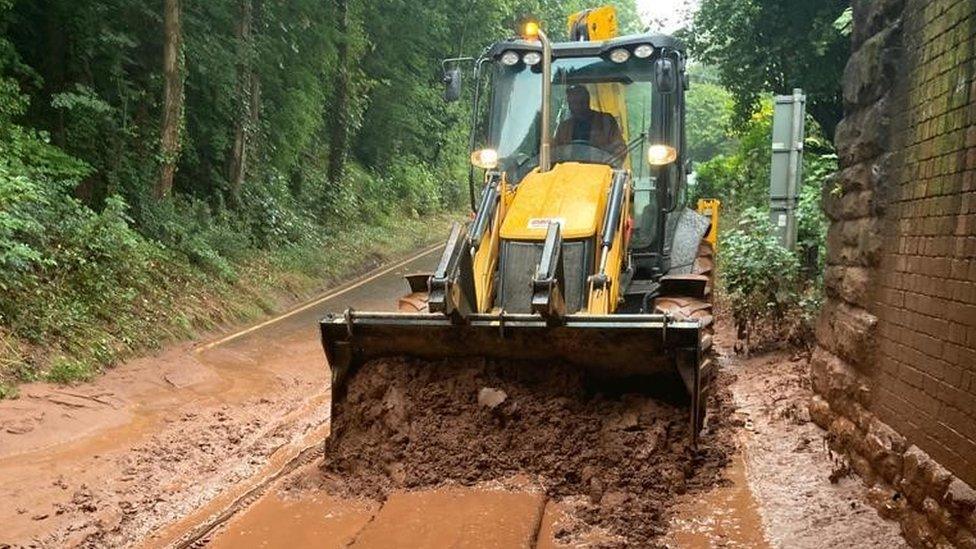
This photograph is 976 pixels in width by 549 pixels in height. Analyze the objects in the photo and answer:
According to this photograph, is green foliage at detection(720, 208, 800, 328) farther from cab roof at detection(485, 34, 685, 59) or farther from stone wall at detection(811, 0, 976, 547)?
stone wall at detection(811, 0, 976, 547)

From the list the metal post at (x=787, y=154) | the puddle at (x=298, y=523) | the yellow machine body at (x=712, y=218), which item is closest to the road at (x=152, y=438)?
the puddle at (x=298, y=523)

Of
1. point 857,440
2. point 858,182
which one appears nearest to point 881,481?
point 857,440

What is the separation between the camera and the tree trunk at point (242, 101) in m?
16.0

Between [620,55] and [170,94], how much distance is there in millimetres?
8494

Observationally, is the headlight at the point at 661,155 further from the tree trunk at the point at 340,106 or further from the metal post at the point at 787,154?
the tree trunk at the point at 340,106

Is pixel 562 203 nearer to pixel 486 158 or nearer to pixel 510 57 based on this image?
pixel 486 158

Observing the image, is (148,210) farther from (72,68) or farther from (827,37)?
(827,37)

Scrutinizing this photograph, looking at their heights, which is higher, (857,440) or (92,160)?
(92,160)

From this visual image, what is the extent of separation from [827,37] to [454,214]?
1900cm

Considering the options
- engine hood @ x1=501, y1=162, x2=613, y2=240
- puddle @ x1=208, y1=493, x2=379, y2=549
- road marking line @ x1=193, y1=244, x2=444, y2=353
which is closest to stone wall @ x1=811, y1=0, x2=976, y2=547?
engine hood @ x1=501, y1=162, x2=613, y2=240

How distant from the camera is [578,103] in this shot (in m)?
7.70

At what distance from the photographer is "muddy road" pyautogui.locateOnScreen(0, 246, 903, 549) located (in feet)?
15.7

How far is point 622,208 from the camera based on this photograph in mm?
6695

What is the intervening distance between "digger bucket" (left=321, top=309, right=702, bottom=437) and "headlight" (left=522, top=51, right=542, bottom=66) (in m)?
3.16
